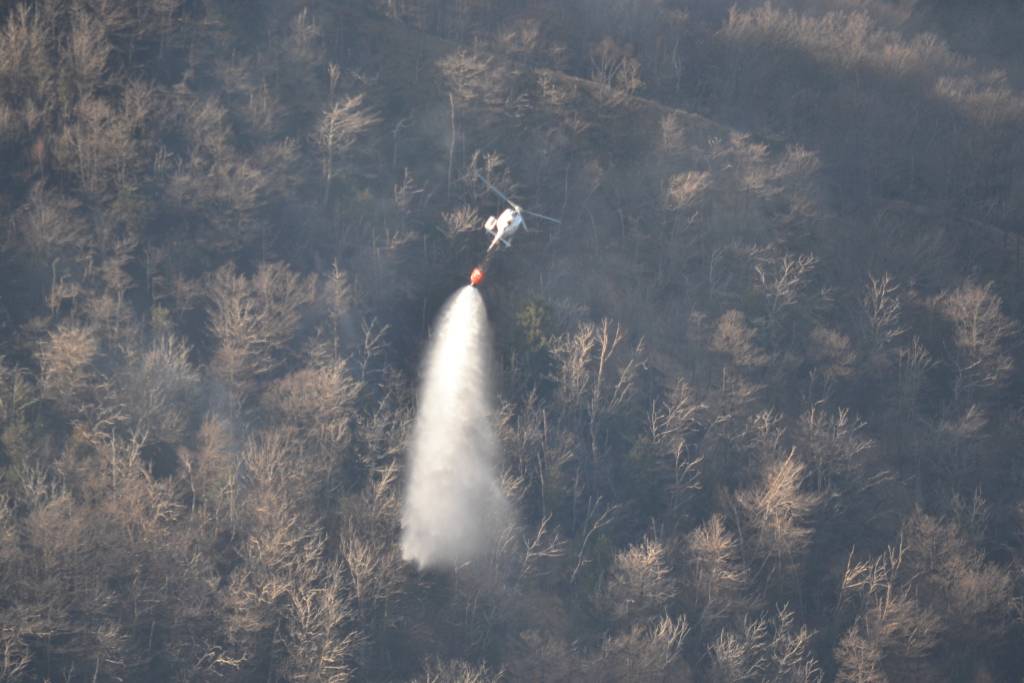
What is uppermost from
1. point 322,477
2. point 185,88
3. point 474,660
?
point 185,88

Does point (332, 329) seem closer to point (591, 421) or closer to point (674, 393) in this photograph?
point (591, 421)

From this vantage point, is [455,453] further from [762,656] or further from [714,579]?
[762,656]

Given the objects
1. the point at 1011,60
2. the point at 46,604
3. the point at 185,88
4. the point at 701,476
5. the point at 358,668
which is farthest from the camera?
the point at 1011,60

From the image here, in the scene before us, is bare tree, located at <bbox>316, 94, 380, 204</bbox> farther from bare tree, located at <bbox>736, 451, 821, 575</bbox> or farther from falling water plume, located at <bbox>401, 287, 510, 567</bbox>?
bare tree, located at <bbox>736, 451, 821, 575</bbox>

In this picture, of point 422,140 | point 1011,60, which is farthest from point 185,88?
point 1011,60

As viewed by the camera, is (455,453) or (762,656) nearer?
(762,656)

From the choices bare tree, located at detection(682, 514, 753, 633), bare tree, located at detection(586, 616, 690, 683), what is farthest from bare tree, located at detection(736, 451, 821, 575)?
bare tree, located at detection(586, 616, 690, 683)

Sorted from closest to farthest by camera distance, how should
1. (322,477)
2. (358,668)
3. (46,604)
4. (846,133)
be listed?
(46,604) < (358,668) < (322,477) < (846,133)

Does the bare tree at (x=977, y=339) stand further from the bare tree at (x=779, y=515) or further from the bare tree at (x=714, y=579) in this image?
the bare tree at (x=714, y=579)

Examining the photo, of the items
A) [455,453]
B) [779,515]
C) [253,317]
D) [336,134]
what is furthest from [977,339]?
[253,317]

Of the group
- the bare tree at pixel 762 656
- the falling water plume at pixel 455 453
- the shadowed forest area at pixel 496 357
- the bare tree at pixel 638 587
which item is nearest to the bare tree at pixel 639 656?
the shadowed forest area at pixel 496 357
